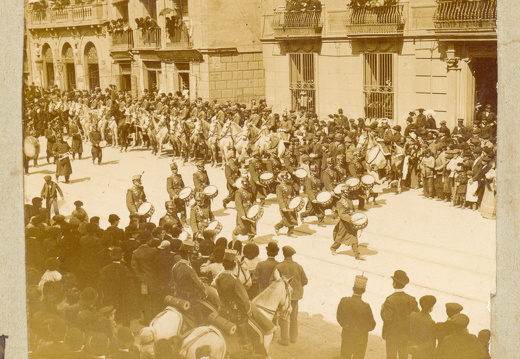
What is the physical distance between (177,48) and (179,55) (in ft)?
1.57

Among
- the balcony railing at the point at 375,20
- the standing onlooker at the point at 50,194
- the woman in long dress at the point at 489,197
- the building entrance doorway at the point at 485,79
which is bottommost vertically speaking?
the woman in long dress at the point at 489,197

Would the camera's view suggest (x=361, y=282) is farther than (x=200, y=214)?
No

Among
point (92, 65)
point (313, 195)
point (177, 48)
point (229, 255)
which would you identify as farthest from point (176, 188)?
point (177, 48)

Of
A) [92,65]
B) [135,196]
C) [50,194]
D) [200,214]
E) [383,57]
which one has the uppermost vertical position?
[383,57]

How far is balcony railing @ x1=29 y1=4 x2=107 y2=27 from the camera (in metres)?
13.5

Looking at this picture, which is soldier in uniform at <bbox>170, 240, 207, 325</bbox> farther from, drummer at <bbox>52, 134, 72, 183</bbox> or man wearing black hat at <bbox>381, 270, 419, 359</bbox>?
drummer at <bbox>52, 134, 72, 183</bbox>

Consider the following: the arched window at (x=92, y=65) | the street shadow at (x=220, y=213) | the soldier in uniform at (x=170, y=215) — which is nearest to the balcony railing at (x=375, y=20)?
the arched window at (x=92, y=65)

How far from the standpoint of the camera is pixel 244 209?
1393cm

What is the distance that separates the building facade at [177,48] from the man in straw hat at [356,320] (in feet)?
36.1

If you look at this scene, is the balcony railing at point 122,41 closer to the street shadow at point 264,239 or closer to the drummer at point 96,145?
the drummer at point 96,145

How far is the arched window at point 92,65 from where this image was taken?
18.1m

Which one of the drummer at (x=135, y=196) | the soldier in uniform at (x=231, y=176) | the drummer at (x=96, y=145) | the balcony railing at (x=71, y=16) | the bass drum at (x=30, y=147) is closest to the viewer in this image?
the bass drum at (x=30, y=147)

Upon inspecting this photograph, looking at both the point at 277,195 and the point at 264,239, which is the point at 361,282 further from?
the point at 277,195

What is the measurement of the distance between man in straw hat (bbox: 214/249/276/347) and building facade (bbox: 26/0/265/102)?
1023cm
